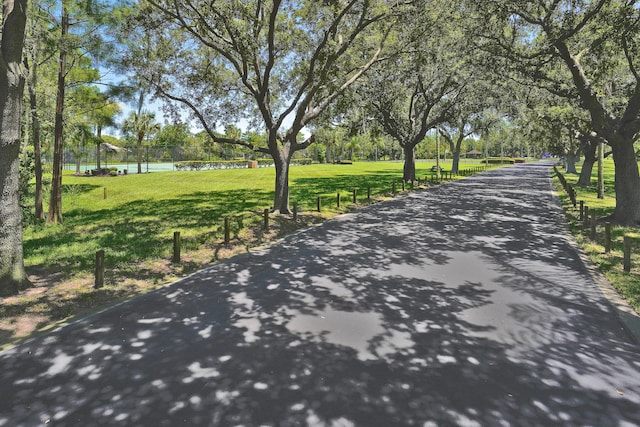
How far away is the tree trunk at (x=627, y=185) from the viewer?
13.2m

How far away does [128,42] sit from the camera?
13367 mm

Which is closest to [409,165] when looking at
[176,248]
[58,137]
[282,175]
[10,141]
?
[282,175]

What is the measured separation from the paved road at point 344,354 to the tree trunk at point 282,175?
698 cm

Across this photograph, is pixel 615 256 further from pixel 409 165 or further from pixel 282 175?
pixel 409 165

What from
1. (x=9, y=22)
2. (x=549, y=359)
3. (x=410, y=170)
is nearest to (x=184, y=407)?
(x=549, y=359)

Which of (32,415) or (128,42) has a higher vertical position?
(128,42)

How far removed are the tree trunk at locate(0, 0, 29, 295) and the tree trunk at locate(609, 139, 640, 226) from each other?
685 inches

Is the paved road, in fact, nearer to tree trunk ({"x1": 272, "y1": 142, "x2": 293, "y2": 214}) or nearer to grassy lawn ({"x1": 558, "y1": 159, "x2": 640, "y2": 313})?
grassy lawn ({"x1": 558, "y1": 159, "x2": 640, "y2": 313})

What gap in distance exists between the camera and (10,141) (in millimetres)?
7051

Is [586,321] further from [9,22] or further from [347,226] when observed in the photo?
[9,22]

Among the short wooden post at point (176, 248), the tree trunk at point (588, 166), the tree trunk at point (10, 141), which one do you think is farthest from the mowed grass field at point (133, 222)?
the tree trunk at point (588, 166)

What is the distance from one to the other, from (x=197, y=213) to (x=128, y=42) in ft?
24.1

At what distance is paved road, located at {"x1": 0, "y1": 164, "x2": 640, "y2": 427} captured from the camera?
383 cm

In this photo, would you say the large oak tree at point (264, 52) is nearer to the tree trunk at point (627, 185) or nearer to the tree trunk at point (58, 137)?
the tree trunk at point (58, 137)
